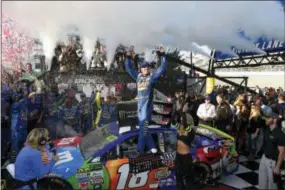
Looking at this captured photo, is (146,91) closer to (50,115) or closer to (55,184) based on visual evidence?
(55,184)

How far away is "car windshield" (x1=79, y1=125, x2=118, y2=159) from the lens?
144 inches

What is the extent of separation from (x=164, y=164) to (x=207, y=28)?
282cm

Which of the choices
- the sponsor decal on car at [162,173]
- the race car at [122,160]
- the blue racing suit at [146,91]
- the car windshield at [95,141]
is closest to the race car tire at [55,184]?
the race car at [122,160]

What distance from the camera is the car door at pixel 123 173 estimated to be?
352 cm

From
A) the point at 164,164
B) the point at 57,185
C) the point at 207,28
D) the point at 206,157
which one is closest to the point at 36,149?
the point at 57,185

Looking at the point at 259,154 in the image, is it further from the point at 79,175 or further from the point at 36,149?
the point at 36,149

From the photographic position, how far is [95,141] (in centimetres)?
387

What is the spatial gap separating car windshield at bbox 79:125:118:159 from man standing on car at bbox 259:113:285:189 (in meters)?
1.84

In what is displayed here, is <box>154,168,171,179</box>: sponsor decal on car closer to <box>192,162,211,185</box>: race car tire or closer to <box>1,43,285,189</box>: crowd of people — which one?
<box>1,43,285,189</box>: crowd of people

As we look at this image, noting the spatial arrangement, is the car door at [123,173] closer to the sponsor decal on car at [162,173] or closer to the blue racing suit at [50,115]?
the sponsor decal on car at [162,173]

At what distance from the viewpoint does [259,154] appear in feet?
18.5

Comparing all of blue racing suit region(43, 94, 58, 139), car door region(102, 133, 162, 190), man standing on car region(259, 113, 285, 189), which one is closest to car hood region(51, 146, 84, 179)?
car door region(102, 133, 162, 190)

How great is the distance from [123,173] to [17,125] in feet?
8.83

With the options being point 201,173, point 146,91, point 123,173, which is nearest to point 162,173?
point 123,173
